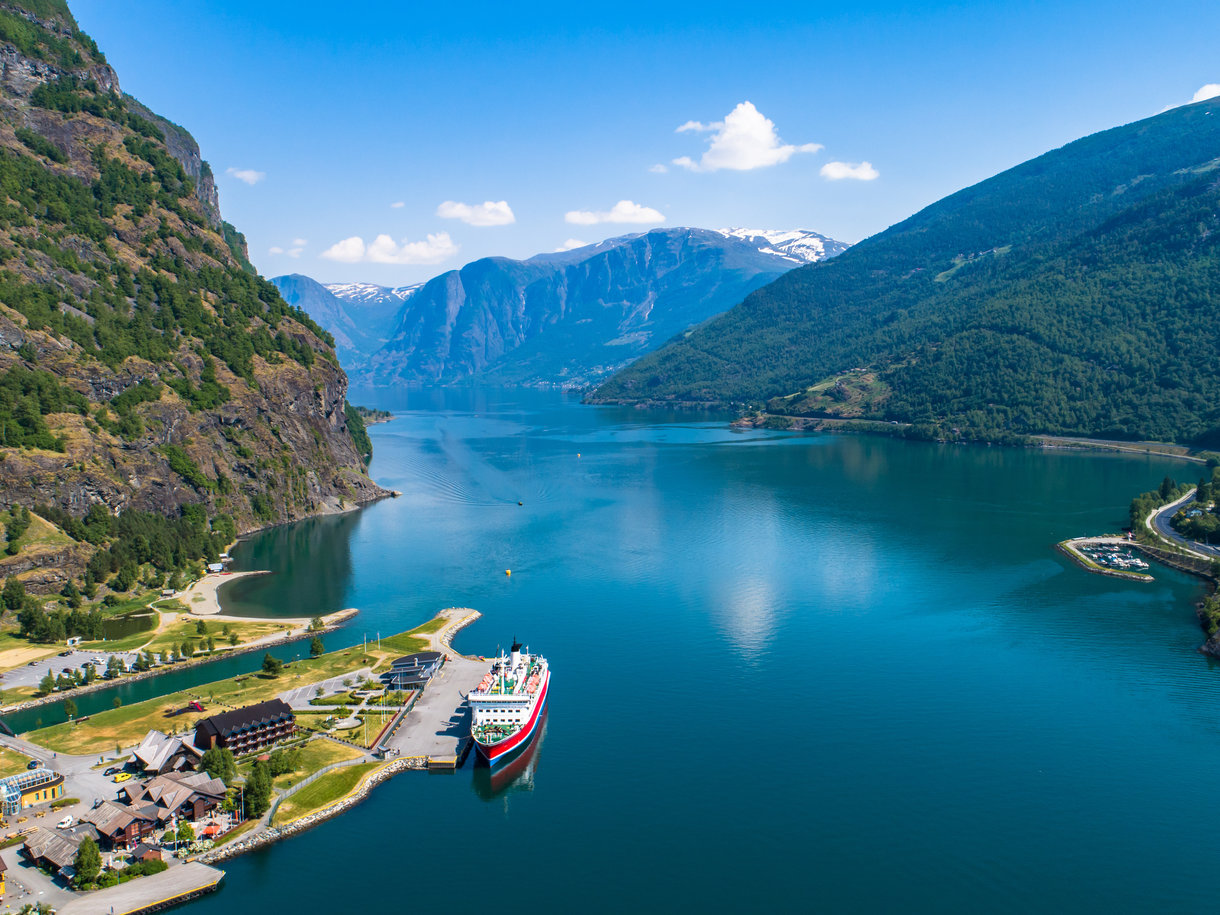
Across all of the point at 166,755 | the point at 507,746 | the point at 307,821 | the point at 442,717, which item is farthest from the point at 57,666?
the point at 507,746

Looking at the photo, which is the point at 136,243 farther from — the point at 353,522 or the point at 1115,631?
the point at 1115,631

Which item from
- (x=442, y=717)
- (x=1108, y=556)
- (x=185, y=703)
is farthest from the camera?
(x=1108, y=556)

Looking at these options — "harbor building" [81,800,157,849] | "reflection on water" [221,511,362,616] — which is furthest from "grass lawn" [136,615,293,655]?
"harbor building" [81,800,157,849]

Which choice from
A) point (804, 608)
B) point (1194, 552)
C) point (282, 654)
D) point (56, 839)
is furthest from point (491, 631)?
point (1194, 552)

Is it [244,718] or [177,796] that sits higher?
[244,718]

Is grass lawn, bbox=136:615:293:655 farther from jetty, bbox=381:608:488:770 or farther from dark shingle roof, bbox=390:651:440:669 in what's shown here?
jetty, bbox=381:608:488:770

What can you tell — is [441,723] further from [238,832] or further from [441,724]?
[238,832]
